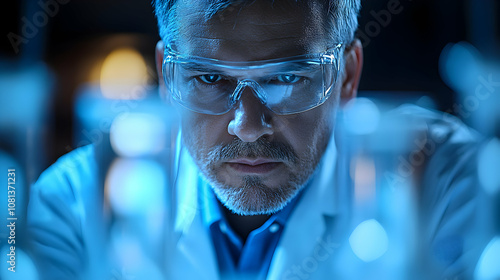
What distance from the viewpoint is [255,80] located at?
815 millimetres

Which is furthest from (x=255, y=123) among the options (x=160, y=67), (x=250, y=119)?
(x=160, y=67)

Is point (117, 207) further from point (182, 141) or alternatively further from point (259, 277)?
point (259, 277)

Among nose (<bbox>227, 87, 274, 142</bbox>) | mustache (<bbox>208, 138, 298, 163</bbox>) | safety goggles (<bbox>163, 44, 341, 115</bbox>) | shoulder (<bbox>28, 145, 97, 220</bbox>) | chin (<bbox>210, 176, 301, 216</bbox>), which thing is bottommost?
chin (<bbox>210, 176, 301, 216</bbox>)

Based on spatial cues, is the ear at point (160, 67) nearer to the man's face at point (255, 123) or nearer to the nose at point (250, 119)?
the man's face at point (255, 123)

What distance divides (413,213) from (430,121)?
19 centimetres

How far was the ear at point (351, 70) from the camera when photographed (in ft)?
2.92

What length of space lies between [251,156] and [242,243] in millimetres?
214

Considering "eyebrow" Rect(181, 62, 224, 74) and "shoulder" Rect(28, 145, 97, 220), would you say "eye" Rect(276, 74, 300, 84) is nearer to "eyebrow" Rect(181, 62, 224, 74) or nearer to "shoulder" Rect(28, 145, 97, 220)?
"eyebrow" Rect(181, 62, 224, 74)

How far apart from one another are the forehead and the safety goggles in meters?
0.02

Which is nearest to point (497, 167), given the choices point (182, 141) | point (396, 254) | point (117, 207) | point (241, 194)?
point (396, 254)

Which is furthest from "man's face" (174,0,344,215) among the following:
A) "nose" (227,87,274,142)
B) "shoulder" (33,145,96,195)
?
"shoulder" (33,145,96,195)

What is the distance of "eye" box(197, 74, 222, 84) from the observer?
2.75 ft

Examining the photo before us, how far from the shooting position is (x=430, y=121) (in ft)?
3.01

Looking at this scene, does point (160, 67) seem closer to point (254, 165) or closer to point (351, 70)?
point (254, 165)
